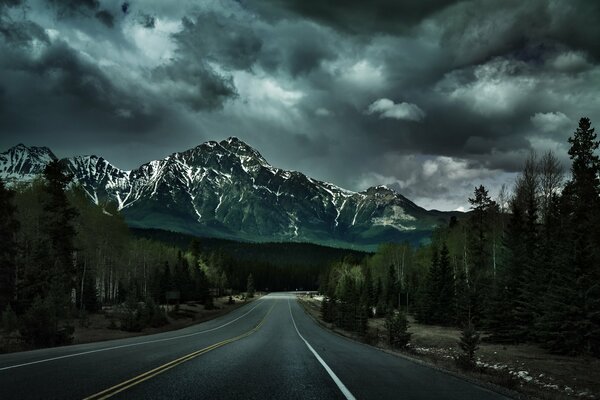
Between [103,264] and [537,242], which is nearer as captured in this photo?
[537,242]

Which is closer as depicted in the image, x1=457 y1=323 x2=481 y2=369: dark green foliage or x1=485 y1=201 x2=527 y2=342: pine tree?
x1=457 y1=323 x2=481 y2=369: dark green foliage

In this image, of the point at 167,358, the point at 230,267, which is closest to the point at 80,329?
the point at 167,358

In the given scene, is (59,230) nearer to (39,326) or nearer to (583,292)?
(39,326)

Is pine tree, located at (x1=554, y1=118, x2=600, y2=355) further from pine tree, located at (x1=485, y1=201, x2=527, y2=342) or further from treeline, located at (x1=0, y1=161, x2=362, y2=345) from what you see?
treeline, located at (x1=0, y1=161, x2=362, y2=345)

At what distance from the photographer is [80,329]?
3731 cm

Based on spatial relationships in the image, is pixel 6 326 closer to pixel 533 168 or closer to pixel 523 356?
pixel 523 356

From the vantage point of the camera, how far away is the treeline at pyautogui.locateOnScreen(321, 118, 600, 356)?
28.0 metres

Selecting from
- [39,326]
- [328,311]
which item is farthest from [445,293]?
[39,326]

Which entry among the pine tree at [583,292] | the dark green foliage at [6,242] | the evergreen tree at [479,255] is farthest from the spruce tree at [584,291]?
the dark green foliage at [6,242]

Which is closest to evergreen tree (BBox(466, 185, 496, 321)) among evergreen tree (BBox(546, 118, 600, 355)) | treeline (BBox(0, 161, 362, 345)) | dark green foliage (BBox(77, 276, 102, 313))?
evergreen tree (BBox(546, 118, 600, 355))

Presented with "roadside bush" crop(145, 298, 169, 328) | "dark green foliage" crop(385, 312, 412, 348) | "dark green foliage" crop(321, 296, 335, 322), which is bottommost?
"dark green foliage" crop(321, 296, 335, 322)

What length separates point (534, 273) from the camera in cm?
3641

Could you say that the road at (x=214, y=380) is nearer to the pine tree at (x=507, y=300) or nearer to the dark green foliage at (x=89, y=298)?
the pine tree at (x=507, y=300)

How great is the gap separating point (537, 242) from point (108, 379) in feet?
131
